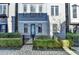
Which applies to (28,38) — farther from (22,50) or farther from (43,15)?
(43,15)

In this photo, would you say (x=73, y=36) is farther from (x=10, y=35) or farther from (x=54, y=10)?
(x=10, y=35)

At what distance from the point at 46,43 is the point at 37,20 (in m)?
0.63

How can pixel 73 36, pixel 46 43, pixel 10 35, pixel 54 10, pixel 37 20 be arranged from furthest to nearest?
pixel 54 10, pixel 37 20, pixel 46 43, pixel 73 36, pixel 10 35

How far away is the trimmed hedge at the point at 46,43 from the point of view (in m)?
6.25

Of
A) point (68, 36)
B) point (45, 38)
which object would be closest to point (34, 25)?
point (45, 38)

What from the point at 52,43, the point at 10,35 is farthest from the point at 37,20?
the point at 10,35

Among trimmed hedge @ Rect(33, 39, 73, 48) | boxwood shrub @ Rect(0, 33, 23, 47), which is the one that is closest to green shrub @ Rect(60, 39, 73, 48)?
trimmed hedge @ Rect(33, 39, 73, 48)

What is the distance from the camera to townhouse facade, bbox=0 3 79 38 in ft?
20.9

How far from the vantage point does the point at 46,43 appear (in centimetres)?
667

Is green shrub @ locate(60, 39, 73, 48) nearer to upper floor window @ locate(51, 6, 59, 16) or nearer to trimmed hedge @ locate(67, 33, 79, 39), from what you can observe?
trimmed hedge @ locate(67, 33, 79, 39)

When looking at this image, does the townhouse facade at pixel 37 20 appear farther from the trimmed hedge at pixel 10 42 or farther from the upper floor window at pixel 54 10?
the trimmed hedge at pixel 10 42

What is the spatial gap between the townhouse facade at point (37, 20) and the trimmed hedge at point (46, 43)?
0.17 metres

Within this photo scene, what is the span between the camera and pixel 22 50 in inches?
252

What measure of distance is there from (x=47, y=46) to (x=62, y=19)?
735 millimetres
